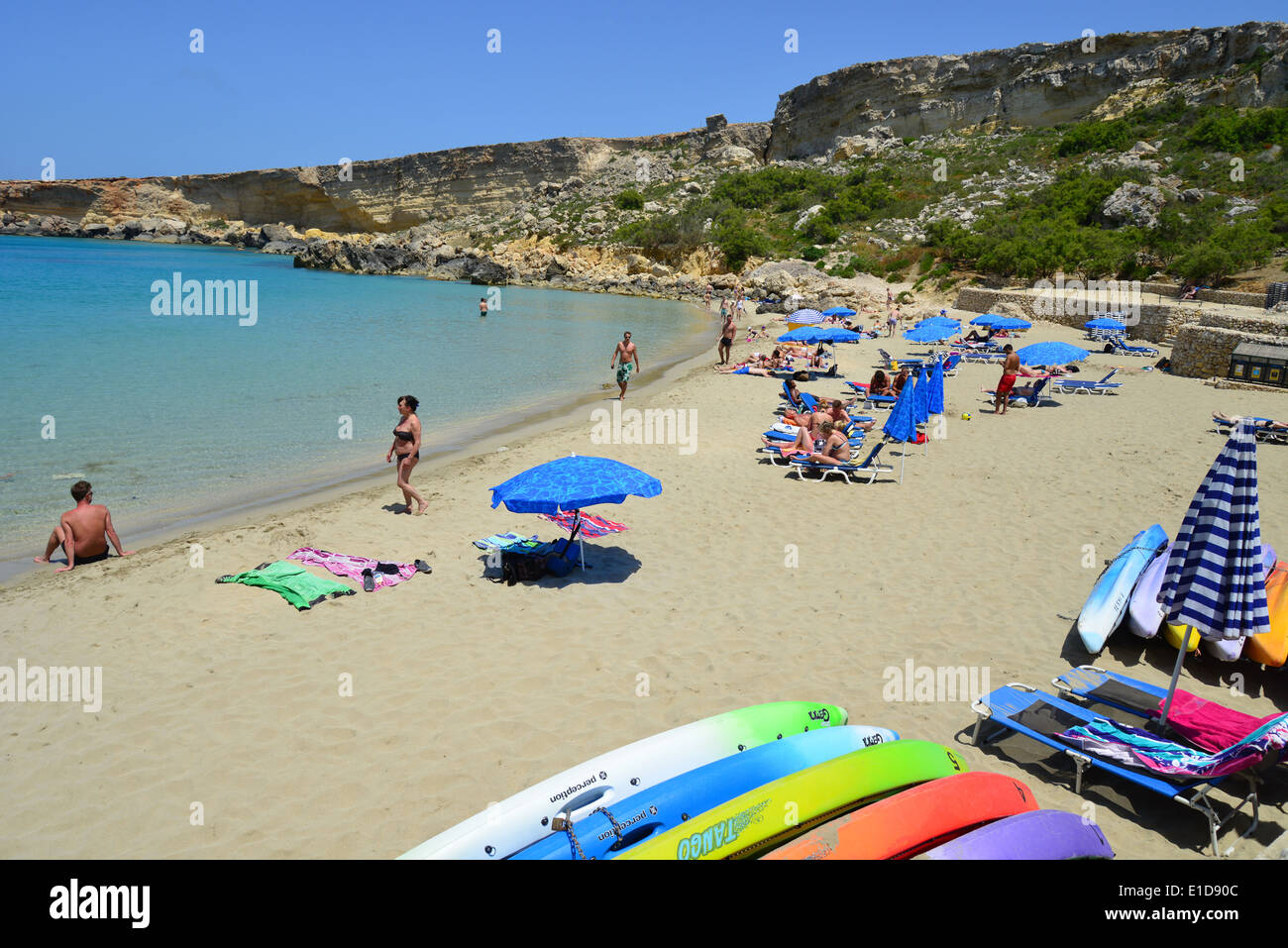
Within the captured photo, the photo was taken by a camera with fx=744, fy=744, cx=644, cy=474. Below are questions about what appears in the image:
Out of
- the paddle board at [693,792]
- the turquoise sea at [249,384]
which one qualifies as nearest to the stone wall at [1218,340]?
the turquoise sea at [249,384]

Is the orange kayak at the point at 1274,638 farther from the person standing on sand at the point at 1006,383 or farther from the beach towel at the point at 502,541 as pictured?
the person standing on sand at the point at 1006,383

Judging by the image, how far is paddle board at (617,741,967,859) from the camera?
11.4 ft

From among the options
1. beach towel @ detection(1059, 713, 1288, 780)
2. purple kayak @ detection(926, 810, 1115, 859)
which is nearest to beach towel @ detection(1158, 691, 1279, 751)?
beach towel @ detection(1059, 713, 1288, 780)

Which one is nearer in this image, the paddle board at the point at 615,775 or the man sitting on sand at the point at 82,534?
the paddle board at the point at 615,775

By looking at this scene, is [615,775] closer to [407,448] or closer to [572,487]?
[572,487]

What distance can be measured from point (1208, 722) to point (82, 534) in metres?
9.65

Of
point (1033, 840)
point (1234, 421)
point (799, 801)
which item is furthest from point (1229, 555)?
point (1234, 421)

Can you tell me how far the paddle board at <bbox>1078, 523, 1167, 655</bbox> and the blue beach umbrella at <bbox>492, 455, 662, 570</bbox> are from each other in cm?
364

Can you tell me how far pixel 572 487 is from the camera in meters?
6.58

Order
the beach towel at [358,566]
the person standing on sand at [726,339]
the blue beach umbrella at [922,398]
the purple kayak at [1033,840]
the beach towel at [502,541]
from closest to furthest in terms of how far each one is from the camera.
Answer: the purple kayak at [1033,840]
the beach towel at [358,566]
the beach towel at [502,541]
the blue beach umbrella at [922,398]
the person standing on sand at [726,339]

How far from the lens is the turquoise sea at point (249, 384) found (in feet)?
35.3

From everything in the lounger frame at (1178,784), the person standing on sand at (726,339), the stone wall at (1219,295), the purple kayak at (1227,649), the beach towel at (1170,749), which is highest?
the stone wall at (1219,295)

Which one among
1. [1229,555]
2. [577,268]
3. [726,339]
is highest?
[577,268]

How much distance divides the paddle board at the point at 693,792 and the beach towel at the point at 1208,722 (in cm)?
181
